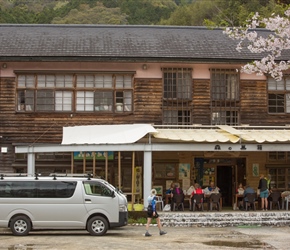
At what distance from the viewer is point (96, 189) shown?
63.3 ft

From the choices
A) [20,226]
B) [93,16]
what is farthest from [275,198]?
[93,16]

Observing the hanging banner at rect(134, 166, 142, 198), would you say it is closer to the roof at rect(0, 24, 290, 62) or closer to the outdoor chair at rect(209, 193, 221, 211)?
the outdoor chair at rect(209, 193, 221, 211)

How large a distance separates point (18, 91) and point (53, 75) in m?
1.62

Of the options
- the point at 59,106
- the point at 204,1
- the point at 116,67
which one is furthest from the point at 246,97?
the point at 204,1

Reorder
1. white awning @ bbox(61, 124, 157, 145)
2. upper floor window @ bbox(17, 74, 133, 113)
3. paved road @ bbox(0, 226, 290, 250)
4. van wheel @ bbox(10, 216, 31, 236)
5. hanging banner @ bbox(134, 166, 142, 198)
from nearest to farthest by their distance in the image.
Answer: paved road @ bbox(0, 226, 290, 250) → van wheel @ bbox(10, 216, 31, 236) → white awning @ bbox(61, 124, 157, 145) → hanging banner @ bbox(134, 166, 142, 198) → upper floor window @ bbox(17, 74, 133, 113)

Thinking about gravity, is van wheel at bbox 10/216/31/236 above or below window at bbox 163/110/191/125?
below

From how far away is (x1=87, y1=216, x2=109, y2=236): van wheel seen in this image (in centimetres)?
1886

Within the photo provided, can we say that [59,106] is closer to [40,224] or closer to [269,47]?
[40,224]

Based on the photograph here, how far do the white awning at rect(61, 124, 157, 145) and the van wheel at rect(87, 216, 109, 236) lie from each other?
4338mm

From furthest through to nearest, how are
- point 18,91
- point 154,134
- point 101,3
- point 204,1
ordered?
point 101,3 < point 204,1 < point 18,91 < point 154,134

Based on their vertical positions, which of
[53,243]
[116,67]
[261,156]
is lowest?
[53,243]

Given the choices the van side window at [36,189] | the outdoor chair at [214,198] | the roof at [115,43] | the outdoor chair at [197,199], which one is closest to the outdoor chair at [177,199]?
the outdoor chair at [197,199]

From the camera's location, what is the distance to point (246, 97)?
27.7m

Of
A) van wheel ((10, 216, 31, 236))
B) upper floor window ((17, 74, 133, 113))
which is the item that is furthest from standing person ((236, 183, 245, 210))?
van wheel ((10, 216, 31, 236))
